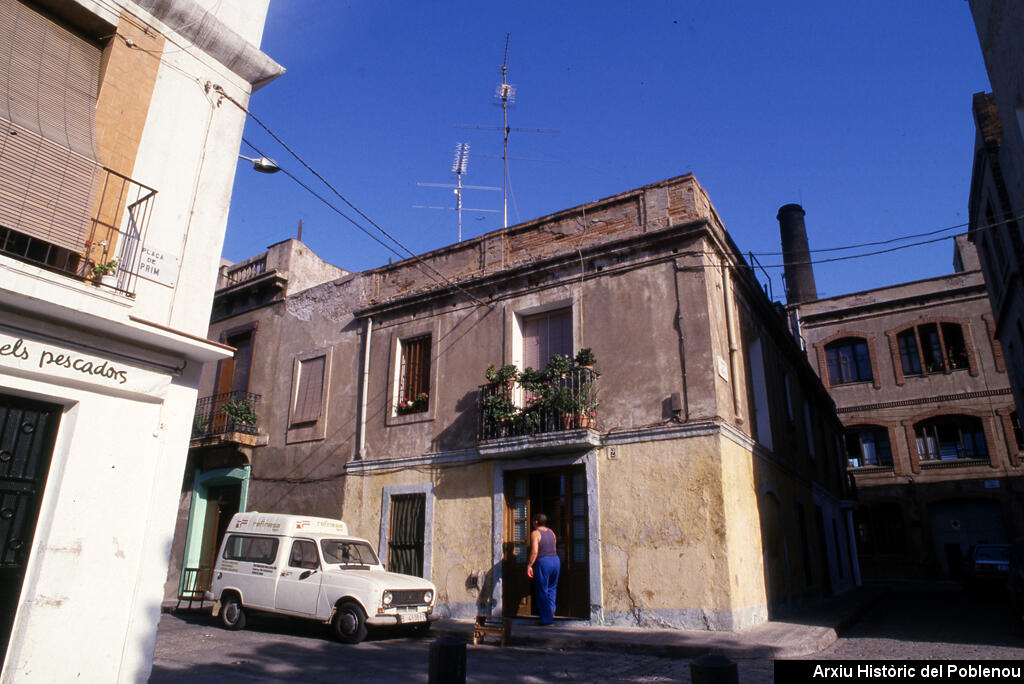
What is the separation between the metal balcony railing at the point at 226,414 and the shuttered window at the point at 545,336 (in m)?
7.47

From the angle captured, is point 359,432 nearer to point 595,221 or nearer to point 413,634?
point 413,634

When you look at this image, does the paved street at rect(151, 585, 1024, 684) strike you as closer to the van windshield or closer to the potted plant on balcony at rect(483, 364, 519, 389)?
the van windshield

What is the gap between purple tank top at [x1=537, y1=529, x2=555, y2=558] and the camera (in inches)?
426

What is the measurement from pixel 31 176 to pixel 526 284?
8.83m

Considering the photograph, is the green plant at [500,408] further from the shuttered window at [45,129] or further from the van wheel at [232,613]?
the shuttered window at [45,129]

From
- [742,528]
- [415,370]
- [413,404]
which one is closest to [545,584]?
[742,528]

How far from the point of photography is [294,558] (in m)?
10.7

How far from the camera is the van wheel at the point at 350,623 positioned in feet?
31.1

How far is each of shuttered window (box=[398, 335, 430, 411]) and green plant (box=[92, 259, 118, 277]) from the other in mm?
8479

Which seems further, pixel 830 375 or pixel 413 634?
pixel 830 375

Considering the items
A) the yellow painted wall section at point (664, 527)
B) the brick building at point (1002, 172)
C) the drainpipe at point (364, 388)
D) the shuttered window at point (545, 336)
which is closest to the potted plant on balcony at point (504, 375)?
the shuttered window at point (545, 336)

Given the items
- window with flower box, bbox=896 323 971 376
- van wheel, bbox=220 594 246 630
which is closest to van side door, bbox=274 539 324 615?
van wheel, bbox=220 594 246 630

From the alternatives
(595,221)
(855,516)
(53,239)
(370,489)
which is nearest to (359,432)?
(370,489)

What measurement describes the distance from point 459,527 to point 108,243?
827cm
